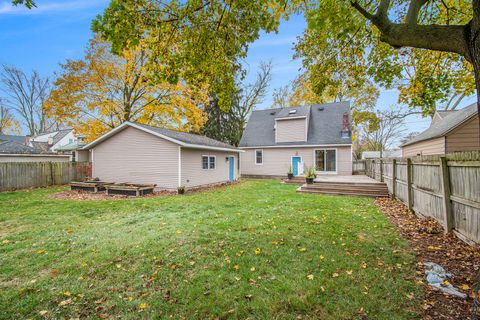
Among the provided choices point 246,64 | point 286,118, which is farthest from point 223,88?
point 286,118

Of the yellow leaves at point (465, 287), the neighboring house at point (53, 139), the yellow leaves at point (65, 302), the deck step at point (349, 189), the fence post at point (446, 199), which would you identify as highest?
the neighboring house at point (53, 139)

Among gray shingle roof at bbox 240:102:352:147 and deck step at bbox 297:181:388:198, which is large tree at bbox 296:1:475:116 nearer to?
deck step at bbox 297:181:388:198

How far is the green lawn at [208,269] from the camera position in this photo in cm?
246

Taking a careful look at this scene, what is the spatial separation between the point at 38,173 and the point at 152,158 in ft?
23.8

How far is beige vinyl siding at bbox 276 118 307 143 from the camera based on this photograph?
18.5m

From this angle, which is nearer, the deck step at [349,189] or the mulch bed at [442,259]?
the mulch bed at [442,259]

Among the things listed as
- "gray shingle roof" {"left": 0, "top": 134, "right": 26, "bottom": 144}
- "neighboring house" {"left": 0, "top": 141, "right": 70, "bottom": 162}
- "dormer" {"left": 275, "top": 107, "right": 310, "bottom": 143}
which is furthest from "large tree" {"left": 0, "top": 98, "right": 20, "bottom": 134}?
"dormer" {"left": 275, "top": 107, "right": 310, "bottom": 143}

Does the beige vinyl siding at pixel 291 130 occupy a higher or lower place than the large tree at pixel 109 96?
lower

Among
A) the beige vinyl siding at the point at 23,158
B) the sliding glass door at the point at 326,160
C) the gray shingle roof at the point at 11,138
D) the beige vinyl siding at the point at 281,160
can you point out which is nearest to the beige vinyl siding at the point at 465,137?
the beige vinyl siding at the point at 281,160

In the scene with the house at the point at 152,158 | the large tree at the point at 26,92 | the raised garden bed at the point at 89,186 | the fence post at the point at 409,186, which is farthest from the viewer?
the large tree at the point at 26,92

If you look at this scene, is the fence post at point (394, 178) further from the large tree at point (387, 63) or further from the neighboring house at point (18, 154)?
the neighboring house at point (18, 154)

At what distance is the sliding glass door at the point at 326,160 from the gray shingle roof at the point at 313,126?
72cm

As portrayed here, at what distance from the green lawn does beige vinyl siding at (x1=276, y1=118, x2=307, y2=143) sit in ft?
43.4

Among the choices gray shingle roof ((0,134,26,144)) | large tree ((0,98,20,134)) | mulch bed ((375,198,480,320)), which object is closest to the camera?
mulch bed ((375,198,480,320))
